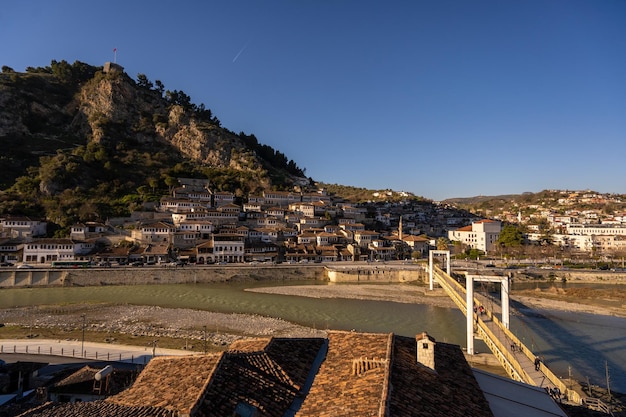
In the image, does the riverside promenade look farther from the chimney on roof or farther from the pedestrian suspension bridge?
the pedestrian suspension bridge

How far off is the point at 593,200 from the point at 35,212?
144m

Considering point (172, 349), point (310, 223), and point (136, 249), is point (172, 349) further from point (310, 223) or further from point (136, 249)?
point (310, 223)

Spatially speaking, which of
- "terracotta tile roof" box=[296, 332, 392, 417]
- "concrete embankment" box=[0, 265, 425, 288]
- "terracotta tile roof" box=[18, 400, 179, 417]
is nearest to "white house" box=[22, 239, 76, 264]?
"concrete embankment" box=[0, 265, 425, 288]

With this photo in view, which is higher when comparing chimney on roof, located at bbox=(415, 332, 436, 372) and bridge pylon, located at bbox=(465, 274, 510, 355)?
chimney on roof, located at bbox=(415, 332, 436, 372)

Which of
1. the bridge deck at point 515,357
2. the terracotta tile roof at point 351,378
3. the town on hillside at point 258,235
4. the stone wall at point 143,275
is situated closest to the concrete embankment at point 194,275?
the stone wall at point 143,275

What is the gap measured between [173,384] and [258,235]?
43.0 meters

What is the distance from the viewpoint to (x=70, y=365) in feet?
45.2

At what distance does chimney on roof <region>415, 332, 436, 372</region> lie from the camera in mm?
7198

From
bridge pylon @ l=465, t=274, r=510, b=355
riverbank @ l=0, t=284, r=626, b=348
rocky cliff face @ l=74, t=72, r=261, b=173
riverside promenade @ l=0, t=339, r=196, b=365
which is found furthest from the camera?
rocky cliff face @ l=74, t=72, r=261, b=173

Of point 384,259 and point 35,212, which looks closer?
point 35,212

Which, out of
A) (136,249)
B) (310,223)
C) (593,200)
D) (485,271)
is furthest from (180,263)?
(593,200)

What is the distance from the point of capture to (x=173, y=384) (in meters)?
6.66

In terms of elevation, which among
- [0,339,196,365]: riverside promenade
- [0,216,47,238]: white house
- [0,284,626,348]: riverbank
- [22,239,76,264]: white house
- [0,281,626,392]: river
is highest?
[0,216,47,238]: white house

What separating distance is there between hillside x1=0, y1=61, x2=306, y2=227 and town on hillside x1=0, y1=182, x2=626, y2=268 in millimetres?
4678
